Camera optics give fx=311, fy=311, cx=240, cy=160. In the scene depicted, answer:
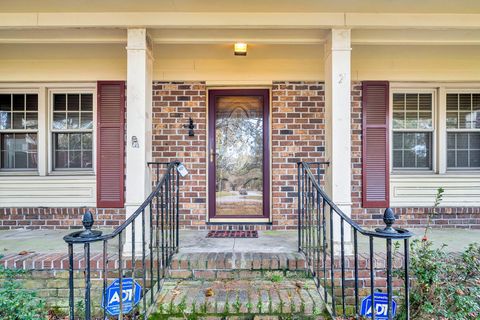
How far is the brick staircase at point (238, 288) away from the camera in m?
2.33

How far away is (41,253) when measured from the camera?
2.96 meters

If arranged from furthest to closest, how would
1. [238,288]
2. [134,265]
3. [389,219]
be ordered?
[238,288]
[134,265]
[389,219]

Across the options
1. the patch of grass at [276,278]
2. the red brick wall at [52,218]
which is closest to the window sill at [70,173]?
the red brick wall at [52,218]

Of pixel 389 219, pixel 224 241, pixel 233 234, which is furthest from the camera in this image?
pixel 233 234

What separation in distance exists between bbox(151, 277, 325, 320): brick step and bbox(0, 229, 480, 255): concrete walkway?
527 mm

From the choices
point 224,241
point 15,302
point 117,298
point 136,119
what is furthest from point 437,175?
point 15,302

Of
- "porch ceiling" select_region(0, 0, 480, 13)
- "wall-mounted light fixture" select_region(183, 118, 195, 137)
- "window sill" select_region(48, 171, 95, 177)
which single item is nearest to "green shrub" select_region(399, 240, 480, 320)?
"porch ceiling" select_region(0, 0, 480, 13)

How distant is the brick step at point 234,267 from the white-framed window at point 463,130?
2971 millimetres

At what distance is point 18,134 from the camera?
4.22m

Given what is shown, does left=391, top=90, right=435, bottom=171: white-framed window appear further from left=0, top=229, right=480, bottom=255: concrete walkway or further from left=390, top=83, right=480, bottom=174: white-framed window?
left=0, top=229, right=480, bottom=255: concrete walkway

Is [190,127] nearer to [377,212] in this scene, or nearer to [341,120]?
[341,120]

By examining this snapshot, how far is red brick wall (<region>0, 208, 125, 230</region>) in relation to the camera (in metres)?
4.07

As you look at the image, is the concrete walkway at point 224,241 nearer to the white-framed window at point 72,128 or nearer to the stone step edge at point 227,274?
the stone step edge at point 227,274

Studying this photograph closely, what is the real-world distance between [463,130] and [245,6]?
3.47 meters
